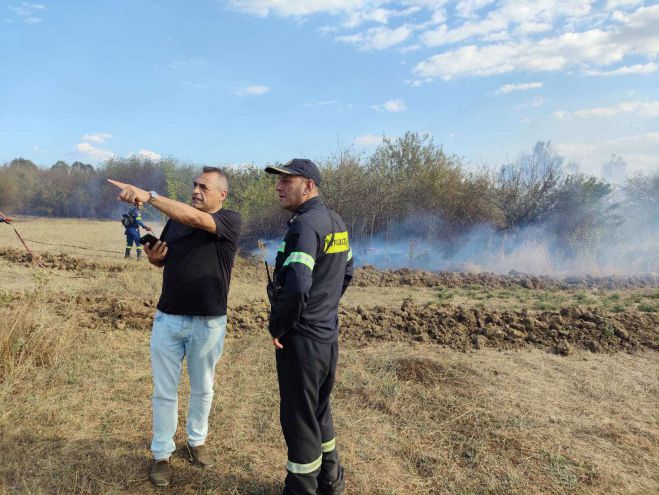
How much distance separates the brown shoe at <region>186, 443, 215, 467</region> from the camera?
10.2 ft

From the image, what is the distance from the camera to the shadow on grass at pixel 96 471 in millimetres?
2881

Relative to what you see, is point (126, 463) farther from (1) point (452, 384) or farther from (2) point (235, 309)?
(2) point (235, 309)

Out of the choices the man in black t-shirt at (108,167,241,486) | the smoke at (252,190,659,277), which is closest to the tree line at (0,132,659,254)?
the smoke at (252,190,659,277)

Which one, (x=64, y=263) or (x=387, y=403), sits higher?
(x=64, y=263)

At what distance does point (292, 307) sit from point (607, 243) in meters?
15.7

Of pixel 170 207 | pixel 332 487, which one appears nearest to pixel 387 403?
pixel 332 487

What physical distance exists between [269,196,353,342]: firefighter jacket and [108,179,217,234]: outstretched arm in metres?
0.54

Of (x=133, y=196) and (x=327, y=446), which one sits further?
(x=327, y=446)

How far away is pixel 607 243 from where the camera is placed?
587 inches

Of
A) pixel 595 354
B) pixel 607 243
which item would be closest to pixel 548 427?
pixel 595 354

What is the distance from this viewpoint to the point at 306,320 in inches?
96.7

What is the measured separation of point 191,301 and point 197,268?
0.21m

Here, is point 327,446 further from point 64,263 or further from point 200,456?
point 64,263

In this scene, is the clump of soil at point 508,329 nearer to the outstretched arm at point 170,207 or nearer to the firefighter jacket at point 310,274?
the firefighter jacket at point 310,274
